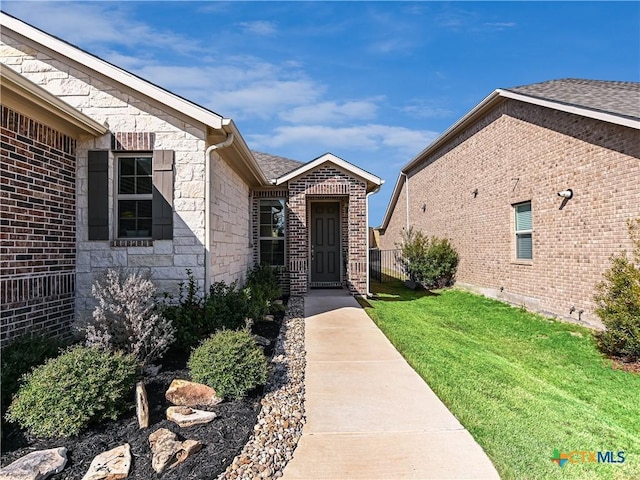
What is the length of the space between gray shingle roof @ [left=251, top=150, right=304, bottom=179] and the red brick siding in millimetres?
6005

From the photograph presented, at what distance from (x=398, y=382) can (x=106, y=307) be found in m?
3.59

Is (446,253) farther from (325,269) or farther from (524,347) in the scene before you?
(524,347)

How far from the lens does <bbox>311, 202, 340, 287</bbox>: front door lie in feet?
41.0

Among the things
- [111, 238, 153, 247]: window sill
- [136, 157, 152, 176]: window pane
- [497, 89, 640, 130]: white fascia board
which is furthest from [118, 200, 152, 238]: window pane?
[497, 89, 640, 130]: white fascia board

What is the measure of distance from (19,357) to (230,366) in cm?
209

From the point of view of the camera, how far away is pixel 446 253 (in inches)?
555

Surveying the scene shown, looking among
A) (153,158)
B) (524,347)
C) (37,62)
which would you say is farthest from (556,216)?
(37,62)

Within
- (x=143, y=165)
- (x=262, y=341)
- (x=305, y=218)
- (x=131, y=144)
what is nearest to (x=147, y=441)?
(x=262, y=341)

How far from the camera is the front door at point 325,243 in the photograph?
41.0ft

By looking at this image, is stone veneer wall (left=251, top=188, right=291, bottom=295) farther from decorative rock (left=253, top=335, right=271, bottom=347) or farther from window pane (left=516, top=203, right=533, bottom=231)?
window pane (left=516, top=203, right=533, bottom=231)

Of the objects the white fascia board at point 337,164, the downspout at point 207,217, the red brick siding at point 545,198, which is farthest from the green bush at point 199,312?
the red brick siding at point 545,198

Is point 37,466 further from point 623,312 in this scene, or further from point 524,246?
point 524,246

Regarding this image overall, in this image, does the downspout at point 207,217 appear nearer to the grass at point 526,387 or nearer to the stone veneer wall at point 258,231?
the grass at point 526,387

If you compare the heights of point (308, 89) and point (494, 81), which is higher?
point (494, 81)
